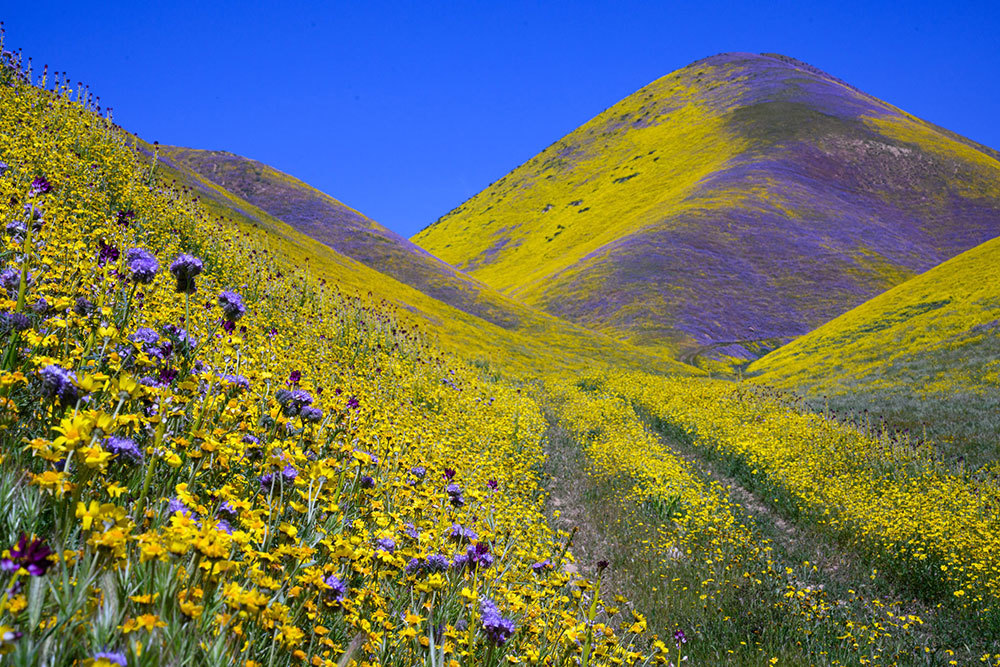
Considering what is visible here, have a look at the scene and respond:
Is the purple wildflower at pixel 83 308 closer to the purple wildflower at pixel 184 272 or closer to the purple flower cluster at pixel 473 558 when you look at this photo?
the purple wildflower at pixel 184 272

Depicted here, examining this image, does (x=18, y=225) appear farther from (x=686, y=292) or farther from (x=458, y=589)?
(x=686, y=292)

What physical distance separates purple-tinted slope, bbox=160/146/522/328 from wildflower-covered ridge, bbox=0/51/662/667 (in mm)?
31795

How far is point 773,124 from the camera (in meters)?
81.6

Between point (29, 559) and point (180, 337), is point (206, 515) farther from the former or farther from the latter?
point (180, 337)

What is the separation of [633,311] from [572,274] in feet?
39.8

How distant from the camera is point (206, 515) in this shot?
192cm

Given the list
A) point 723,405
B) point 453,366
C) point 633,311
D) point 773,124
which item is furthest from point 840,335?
point 773,124

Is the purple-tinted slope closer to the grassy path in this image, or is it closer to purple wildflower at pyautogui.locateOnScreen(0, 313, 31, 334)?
the grassy path

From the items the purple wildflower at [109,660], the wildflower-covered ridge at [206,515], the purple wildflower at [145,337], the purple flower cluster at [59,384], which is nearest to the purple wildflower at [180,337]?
the wildflower-covered ridge at [206,515]

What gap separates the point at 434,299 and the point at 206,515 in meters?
32.9

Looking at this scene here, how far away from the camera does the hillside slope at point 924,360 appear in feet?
45.9

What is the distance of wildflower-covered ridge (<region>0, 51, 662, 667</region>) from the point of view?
136 centimetres

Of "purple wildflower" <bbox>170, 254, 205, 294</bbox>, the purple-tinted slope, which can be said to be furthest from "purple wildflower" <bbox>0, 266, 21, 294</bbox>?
the purple-tinted slope

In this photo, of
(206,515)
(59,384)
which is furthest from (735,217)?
(59,384)
